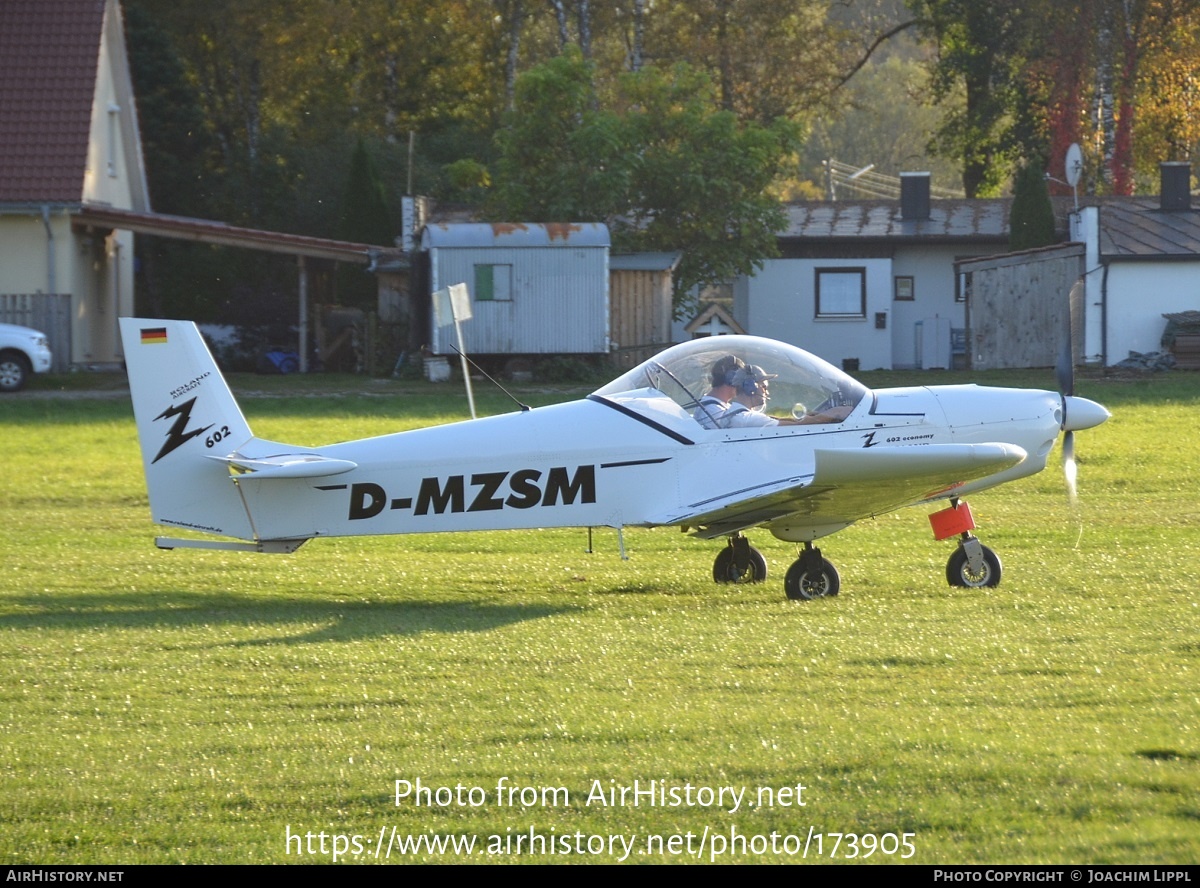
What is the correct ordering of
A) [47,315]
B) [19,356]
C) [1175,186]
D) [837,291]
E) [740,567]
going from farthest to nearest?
[837,291] → [1175,186] → [47,315] → [19,356] → [740,567]

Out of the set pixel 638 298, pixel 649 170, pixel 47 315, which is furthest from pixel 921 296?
pixel 47 315

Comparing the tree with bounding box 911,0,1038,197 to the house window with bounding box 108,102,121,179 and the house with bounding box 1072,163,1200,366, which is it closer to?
the house with bounding box 1072,163,1200,366

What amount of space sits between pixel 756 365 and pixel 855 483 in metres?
1.07

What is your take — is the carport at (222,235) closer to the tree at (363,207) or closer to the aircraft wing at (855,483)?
the tree at (363,207)

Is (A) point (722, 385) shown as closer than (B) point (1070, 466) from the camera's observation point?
Yes

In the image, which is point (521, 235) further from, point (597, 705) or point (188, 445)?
point (597, 705)

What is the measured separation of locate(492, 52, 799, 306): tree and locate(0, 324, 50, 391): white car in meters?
10.8

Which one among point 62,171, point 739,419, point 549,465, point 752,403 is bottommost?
point 549,465

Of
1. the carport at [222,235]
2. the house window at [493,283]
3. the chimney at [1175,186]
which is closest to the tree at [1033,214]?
the chimney at [1175,186]

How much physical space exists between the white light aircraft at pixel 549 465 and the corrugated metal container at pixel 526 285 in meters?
20.9

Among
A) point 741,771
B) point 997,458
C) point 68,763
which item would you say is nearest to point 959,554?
point 997,458

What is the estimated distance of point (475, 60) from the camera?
157 ft

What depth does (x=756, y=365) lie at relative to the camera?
9812 millimetres

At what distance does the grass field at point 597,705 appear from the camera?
16.6ft
